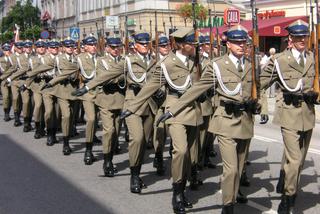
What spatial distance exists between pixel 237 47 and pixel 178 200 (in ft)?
5.75

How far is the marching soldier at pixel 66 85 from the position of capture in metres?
9.92

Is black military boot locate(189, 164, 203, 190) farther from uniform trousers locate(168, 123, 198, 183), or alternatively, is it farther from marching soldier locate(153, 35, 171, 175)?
marching soldier locate(153, 35, 171, 175)

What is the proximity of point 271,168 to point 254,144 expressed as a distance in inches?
90.9

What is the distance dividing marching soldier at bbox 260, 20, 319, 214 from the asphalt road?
67 centimetres

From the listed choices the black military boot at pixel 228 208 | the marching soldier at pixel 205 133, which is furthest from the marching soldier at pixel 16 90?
the black military boot at pixel 228 208

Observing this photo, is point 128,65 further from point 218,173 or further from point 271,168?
point 271,168

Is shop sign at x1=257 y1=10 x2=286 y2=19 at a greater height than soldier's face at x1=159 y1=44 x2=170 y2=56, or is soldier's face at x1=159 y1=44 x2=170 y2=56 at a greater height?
shop sign at x1=257 y1=10 x2=286 y2=19

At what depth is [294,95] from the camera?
601cm

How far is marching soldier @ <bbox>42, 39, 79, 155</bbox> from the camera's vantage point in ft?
32.6

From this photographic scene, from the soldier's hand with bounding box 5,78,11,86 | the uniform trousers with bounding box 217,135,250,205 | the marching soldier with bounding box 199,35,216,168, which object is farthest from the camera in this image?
the soldier's hand with bounding box 5,78,11,86

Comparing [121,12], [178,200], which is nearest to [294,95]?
[178,200]

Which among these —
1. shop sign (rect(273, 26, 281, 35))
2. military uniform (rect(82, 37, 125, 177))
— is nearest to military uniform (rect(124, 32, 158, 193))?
military uniform (rect(82, 37, 125, 177))

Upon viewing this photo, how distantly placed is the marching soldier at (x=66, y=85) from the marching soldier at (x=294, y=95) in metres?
4.70

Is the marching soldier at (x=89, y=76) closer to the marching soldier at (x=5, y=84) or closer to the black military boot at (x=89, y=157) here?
the black military boot at (x=89, y=157)
